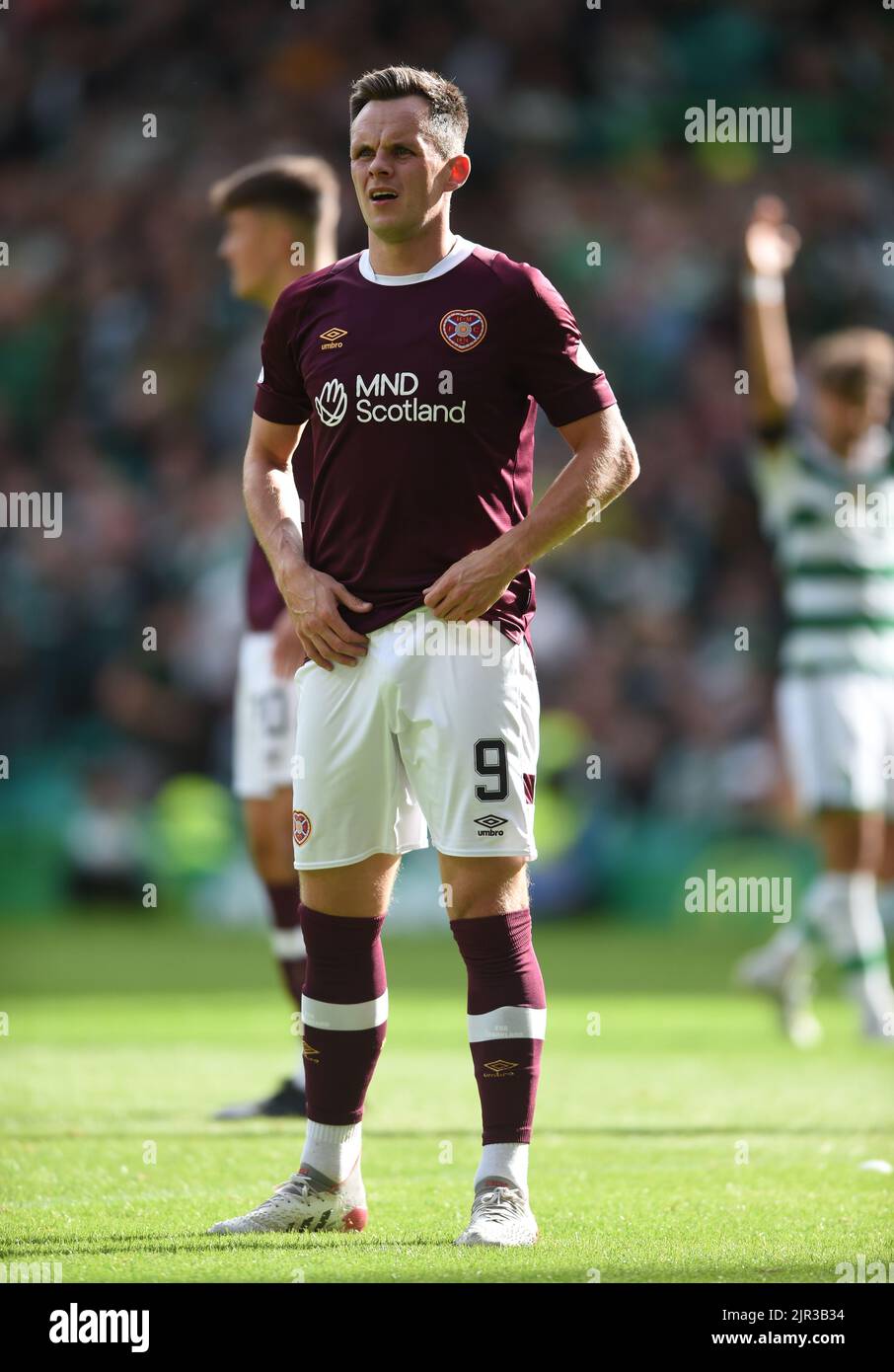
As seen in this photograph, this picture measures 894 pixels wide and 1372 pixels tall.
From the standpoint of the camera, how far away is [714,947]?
10141 mm

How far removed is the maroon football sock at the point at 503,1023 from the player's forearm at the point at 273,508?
810mm

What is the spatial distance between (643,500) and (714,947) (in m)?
3.95

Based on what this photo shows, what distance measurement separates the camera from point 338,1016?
373 cm

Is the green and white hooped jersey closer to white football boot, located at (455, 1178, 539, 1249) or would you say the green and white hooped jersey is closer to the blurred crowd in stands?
white football boot, located at (455, 1178, 539, 1249)

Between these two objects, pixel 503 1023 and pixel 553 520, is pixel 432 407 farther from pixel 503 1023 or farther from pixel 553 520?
pixel 503 1023

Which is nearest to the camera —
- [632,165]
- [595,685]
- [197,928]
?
[197,928]

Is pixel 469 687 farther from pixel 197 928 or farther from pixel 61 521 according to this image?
pixel 61 521

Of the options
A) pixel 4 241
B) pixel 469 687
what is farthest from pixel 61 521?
pixel 469 687

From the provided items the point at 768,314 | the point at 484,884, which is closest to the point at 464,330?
the point at 484,884

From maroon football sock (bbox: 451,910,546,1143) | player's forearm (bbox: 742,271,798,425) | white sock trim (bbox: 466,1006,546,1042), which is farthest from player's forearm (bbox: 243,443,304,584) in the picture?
player's forearm (bbox: 742,271,798,425)

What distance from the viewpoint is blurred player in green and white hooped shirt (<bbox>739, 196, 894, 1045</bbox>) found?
6.95 meters

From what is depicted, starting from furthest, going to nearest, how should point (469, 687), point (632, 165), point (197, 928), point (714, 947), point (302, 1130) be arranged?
point (632, 165) → point (197, 928) → point (714, 947) → point (302, 1130) → point (469, 687)

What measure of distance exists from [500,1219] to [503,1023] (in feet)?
1.18

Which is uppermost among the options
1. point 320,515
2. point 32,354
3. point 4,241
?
point 4,241
